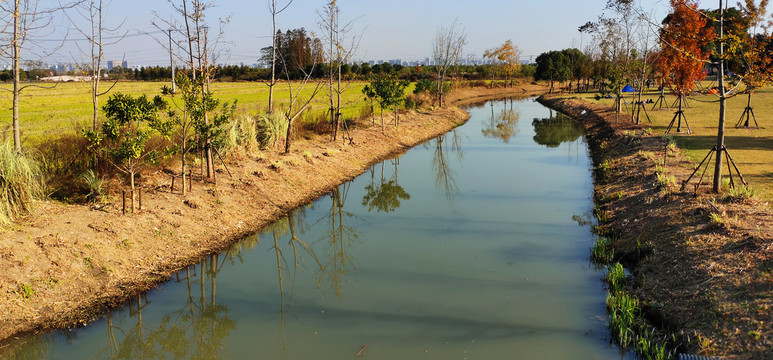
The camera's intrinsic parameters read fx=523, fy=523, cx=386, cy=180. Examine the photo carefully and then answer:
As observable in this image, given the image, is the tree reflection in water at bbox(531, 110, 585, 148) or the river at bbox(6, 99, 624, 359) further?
the tree reflection in water at bbox(531, 110, 585, 148)

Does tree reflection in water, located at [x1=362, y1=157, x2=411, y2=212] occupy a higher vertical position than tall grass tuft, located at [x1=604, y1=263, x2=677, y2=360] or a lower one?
higher

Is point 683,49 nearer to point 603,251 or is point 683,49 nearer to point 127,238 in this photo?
point 603,251

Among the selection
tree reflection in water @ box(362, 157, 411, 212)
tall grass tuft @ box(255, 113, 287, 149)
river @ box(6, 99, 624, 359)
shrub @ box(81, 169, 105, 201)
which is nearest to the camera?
river @ box(6, 99, 624, 359)

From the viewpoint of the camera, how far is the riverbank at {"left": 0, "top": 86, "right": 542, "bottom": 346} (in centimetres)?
731

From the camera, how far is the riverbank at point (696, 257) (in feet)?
19.6

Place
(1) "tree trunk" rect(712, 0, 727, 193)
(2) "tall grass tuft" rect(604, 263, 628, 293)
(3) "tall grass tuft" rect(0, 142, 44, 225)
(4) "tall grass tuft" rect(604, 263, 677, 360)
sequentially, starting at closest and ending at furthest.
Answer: (4) "tall grass tuft" rect(604, 263, 677, 360) < (2) "tall grass tuft" rect(604, 263, 628, 293) < (3) "tall grass tuft" rect(0, 142, 44, 225) < (1) "tree trunk" rect(712, 0, 727, 193)

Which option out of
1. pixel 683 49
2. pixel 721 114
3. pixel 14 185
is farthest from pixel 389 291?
pixel 683 49

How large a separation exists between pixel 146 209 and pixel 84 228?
144cm

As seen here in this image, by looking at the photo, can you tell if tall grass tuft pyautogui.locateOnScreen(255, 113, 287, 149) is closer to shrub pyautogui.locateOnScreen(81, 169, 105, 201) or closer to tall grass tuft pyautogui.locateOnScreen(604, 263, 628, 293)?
shrub pyautogui.locateOnScreen(81, 169, 105, 201)

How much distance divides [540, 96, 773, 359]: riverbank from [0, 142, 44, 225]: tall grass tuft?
9838 millimetres

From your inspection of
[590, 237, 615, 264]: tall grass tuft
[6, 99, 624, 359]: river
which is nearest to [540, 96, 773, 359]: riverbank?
[590, 237, 615, 264]: tall grass tuft

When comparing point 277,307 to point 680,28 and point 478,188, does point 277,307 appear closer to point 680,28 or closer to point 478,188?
point 478,188

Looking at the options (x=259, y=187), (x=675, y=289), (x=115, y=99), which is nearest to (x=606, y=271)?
(x=675, y=289)

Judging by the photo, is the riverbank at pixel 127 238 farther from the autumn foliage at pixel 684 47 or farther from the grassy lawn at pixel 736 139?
the autumn foliage at pixel 684 47
